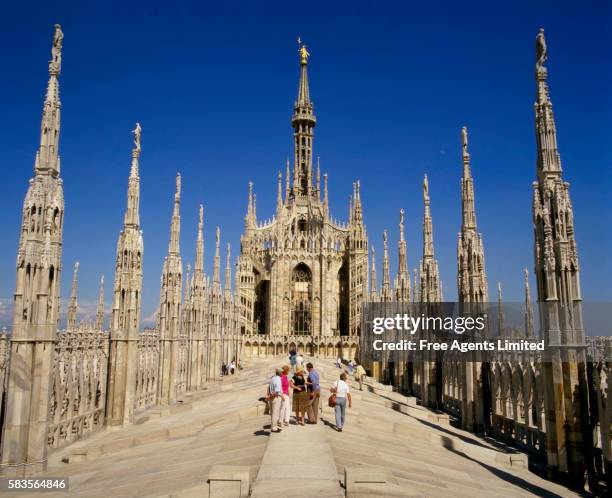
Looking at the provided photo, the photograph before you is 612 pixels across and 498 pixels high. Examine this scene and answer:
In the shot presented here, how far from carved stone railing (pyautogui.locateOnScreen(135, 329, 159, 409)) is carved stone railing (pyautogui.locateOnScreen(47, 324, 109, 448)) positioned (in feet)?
14.6

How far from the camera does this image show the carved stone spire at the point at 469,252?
20.0 metres

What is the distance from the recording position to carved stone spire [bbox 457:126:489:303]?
2003 centimetres

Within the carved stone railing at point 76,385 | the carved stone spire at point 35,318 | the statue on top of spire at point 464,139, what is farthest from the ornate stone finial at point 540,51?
the carved stone railing at point 76,385

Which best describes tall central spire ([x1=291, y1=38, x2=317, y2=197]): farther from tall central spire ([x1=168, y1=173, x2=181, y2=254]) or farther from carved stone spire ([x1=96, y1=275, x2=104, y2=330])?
tall central spire ([x1=168, y1=173, x2=181, y2=254])

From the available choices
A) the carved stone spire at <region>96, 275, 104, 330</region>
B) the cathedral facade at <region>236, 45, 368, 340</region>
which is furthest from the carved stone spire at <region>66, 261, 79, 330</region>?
the cathedral facade at <region>236, 45, 368, 340</region>

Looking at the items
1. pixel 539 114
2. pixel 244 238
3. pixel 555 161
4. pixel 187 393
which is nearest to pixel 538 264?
pixel 555 161

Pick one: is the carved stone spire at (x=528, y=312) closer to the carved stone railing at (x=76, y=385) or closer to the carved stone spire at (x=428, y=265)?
the carved stone spire at (x=428, y=265)

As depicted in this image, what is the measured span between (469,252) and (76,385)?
14.8m

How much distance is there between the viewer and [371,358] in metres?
44.9

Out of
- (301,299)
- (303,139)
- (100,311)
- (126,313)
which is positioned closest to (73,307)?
(100,311)

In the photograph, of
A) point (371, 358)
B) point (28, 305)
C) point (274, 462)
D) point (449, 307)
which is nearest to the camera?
point (274, 462)

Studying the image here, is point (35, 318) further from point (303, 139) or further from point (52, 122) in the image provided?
point (303, 139)

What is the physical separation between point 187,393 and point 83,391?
1083 centimetres

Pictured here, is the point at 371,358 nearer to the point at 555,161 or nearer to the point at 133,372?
the point at 133,372
